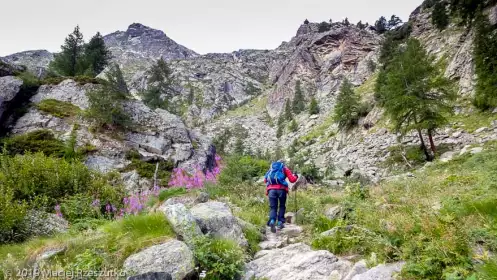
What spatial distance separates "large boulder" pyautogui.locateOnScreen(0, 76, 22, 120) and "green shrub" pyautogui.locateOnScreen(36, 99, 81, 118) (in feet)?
5.69

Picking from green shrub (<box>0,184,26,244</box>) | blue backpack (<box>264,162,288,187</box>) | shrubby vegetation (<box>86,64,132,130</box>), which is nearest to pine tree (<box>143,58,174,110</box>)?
shrubby vegetation (<box>86,64,132,130</box>)

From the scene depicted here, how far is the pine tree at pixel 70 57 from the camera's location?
128 ft

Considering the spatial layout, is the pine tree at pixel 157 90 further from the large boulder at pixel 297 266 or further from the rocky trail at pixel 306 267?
the large boulder at pixel 297 266

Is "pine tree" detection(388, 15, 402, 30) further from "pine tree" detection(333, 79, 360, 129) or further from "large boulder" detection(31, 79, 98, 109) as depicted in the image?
"large boulder" detection(31, 79, 98, 109)

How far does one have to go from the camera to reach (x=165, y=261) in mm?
4770

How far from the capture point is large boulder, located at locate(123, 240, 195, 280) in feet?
15.2

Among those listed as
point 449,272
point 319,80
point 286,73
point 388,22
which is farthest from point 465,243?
point 388,22

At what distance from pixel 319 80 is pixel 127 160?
84.1 m

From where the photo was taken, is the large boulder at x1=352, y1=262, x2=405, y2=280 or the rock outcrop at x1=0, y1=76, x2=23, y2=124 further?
the rock outcrop at x1=0, y1=76, x2=23, y2=124

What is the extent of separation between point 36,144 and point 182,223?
1810cm

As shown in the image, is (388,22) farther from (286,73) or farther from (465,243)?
(465,243)

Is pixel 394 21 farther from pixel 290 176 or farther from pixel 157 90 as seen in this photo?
pixel 290 176

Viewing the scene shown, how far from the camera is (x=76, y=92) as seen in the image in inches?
1020

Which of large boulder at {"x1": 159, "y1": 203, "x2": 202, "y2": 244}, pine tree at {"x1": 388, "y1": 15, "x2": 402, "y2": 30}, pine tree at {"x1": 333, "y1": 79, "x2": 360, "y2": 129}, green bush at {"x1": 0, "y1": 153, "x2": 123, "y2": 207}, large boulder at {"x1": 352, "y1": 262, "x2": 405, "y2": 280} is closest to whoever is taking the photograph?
large boulder at {"x1": 352, "y1": 262, "x2": 405, "y2": 280}
